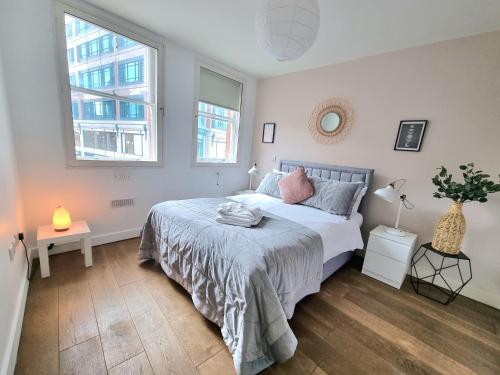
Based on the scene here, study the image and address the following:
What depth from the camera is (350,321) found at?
1.69m

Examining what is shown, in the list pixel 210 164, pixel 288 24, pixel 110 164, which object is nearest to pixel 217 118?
pixel 210 164

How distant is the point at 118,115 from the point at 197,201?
4.92ft

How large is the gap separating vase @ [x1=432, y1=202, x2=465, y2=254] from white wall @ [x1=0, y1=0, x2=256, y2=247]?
3.09 m

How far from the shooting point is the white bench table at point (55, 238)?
1.82m

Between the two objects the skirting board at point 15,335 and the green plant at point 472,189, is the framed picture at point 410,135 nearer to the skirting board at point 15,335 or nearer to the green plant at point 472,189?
the green plant at point 472,189

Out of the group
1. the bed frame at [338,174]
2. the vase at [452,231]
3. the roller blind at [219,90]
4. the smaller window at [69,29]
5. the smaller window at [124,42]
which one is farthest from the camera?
the roller blind at [219,90]

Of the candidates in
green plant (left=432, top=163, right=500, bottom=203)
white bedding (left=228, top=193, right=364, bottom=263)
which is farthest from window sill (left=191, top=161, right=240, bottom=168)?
green plant (left=432, top=163, right=500, bottom=203)

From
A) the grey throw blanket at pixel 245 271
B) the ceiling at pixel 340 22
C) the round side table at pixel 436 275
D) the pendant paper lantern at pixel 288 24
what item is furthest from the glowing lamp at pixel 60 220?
the round side table at pixel 436 275

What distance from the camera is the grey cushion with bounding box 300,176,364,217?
2.36m

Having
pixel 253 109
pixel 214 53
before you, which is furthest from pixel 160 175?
pixel 253 109

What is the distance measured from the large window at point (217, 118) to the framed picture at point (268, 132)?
50 cm

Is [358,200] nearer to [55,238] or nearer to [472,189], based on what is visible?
[472,189]

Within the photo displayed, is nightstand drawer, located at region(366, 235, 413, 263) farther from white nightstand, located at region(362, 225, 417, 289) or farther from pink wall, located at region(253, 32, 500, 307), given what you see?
pink wall, located at region(253, 32, 500, 307)

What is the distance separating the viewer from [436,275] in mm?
2312
